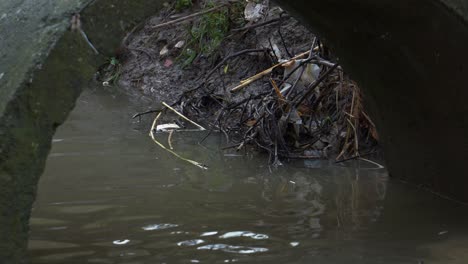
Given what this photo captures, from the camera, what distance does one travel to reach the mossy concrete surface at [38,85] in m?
2.64

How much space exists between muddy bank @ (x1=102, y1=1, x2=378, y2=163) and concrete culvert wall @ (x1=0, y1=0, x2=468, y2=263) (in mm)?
759

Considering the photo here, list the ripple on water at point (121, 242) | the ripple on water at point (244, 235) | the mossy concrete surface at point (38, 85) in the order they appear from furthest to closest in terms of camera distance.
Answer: the ripple on water at point (244, 235), the ripple on water at point (121, 242), the mossy concrete surface at point (38, 85)

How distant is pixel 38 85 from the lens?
8.70 ft

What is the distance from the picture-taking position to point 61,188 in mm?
4625

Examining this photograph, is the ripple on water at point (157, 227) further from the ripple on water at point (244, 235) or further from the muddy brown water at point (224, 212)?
the ripple on water at point (244, 235)

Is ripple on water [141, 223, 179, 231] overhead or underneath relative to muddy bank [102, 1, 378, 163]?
underneath

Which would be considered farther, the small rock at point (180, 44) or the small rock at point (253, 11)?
the small rock at point (180, 44)

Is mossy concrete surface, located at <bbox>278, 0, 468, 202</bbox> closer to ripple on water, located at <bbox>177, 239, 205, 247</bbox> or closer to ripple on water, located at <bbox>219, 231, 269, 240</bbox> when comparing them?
ripple on water, located at <bbox>219, 231, 269, 240</bbox>

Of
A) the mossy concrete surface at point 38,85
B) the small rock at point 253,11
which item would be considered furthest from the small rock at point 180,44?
the mossy concrete surface at point 38,85

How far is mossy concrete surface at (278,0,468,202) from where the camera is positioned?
377 centimetres

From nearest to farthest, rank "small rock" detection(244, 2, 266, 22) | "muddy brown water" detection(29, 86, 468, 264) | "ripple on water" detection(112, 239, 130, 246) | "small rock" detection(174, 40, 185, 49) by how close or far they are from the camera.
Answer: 1. "muddy brown water" detection(29, 86, 468, 264)
2. "ripple on water" detection(112, 239, 130, 246)
3. "small rock" detection(244, 2, 266, 22)
4. "small rock" detection(174, 40, 185, 49)

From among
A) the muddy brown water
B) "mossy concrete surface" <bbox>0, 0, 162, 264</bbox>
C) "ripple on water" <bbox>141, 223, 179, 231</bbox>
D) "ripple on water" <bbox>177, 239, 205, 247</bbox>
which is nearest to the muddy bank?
the muddy brown water

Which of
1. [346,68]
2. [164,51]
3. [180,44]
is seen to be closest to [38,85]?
[346,68]

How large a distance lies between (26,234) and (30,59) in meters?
0.58
